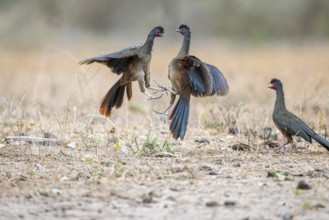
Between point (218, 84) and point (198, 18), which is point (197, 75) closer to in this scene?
point (218, 84)

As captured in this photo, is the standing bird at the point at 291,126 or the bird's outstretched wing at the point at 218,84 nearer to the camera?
the standing bird at the point at 291,126

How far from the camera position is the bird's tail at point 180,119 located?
26.6 ft

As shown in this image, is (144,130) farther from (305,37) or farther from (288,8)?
(288,8)

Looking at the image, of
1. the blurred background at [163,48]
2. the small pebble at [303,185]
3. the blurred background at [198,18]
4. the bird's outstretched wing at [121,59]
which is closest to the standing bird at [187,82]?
the bird's outstretched wing at [121,59]

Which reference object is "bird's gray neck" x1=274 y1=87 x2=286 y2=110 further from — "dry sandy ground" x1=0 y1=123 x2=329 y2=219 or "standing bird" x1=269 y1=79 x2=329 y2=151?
"dry sandy ground" x1=0 y1=123 x2=329 y2=219

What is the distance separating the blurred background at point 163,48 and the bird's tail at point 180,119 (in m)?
1.12

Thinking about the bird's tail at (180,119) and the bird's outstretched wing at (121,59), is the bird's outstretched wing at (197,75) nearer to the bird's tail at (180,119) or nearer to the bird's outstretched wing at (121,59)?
the bird's tail at (180,119)

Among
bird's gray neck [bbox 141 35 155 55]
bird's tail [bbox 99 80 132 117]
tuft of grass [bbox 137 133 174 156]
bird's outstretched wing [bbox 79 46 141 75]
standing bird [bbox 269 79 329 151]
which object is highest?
bird's gray neck [bbox 141 35 155 55]

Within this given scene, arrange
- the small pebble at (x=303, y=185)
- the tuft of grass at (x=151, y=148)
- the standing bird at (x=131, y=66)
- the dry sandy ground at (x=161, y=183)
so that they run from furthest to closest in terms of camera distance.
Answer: the standing bird at (x=131, y=66), the tuft of grass at (x=151, y=148), the small pebble at (x=303, y=185), the dry sandy ground at (x=161, y=183)

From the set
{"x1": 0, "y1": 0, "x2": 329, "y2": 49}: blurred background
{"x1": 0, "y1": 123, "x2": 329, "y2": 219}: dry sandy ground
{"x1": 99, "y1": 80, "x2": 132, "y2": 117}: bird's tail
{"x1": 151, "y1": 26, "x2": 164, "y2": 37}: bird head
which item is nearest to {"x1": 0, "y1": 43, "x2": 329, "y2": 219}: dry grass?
{"x1": 0, "y1": 123, "x2": 329, "y2": 219}: dry sandy ground

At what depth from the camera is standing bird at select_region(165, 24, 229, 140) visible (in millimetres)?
8250

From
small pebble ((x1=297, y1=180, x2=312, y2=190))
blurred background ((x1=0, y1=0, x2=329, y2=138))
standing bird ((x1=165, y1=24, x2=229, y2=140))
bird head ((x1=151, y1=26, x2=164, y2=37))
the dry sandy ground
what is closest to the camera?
the dry sandy ground

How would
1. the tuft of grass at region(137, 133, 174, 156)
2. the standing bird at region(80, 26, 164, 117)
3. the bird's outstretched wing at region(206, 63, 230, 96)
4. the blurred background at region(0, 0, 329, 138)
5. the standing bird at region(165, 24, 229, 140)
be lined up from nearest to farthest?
the tuft of grass at region(137, 133, 174, 156) < the standing bird at region(165, 24, 229, 140) < the bird's outstretched wing at region(206, 63, 230, 96) < the standing bird at region(80, 26, 164, 117) < the blurred background at region(0, 0, 329, 138)

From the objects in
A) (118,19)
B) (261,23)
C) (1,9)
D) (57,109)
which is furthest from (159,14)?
(57,109)
